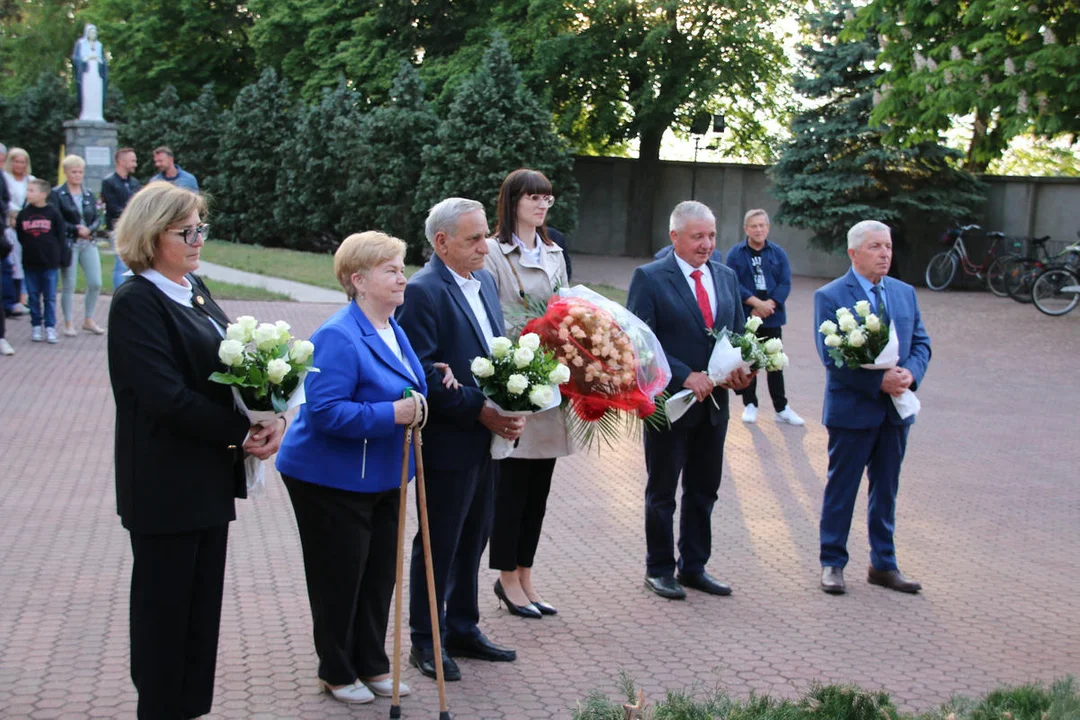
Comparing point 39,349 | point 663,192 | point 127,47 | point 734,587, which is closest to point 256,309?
point 39,349

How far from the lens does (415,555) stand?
206 inches

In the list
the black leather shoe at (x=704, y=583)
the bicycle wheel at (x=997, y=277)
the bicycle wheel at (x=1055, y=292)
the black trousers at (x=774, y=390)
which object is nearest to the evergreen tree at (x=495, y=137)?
the bicycle wheel at (x=997, y=277)

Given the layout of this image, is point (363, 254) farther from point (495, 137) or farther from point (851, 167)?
point (851, 167)

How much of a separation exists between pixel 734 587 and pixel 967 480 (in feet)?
12.2

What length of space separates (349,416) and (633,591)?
2.60 meters

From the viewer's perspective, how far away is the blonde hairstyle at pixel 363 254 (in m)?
4.67

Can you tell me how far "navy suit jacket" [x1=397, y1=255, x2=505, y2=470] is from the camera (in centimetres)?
497

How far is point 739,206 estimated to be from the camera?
111 feet

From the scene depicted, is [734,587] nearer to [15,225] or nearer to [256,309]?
[15,225]

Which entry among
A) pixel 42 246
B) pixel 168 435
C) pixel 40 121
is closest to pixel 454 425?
pixel 168 435

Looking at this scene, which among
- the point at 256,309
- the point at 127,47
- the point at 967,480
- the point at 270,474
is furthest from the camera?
the point at 127,47

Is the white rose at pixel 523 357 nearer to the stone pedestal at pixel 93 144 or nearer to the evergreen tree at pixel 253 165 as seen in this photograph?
the stone pedestal at pixel 93 144

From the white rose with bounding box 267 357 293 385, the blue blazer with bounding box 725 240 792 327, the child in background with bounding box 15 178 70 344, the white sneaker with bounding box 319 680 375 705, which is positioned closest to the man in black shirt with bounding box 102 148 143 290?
the child in background with bounding box 15 178 70 344

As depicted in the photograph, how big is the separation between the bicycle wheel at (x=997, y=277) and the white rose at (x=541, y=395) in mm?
21634
